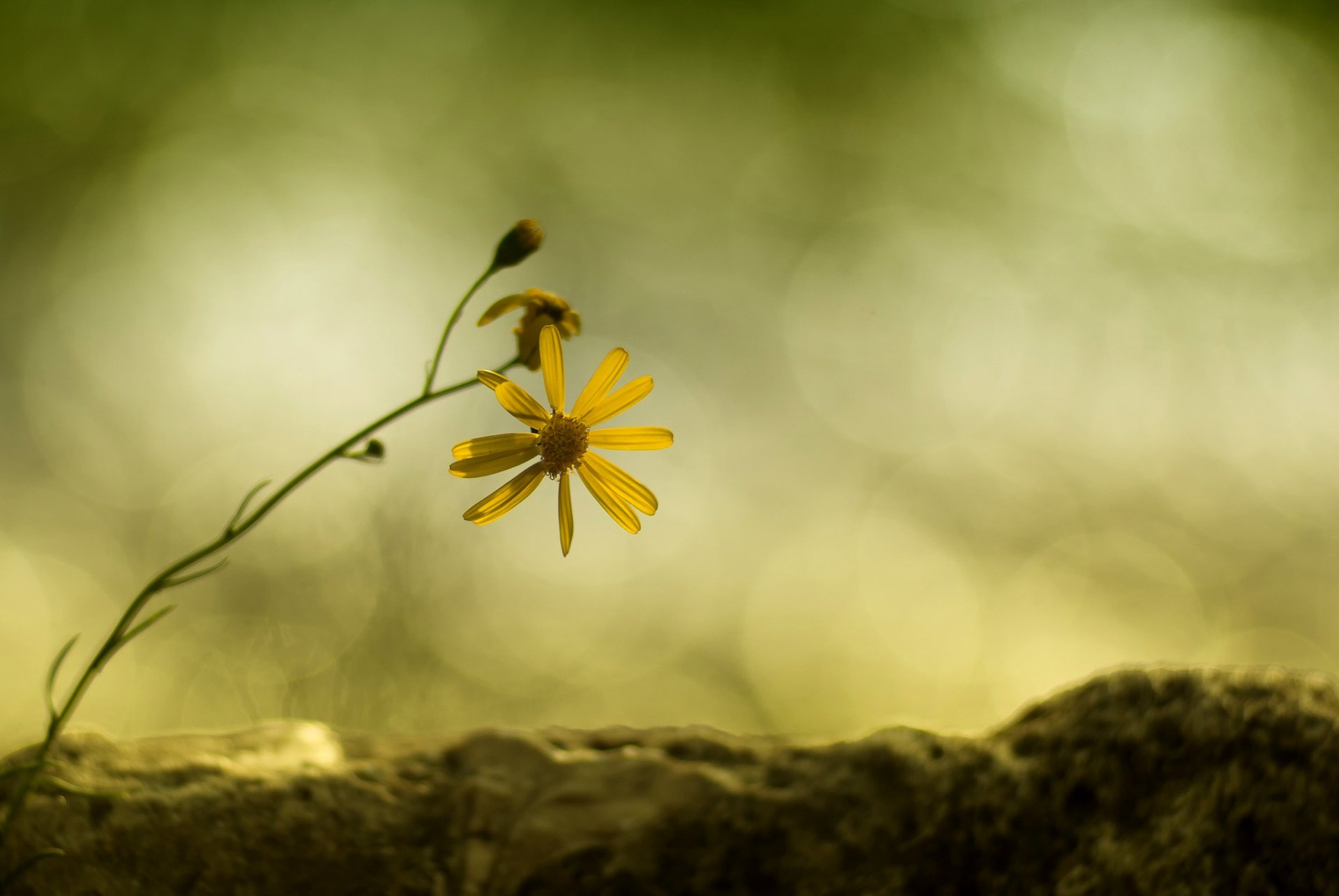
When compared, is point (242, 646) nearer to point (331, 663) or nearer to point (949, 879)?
point (331, 663)

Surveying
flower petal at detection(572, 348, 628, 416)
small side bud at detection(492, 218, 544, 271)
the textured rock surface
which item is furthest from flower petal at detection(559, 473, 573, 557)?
the textured rock surface

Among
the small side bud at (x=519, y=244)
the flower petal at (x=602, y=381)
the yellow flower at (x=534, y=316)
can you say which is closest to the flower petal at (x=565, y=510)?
the flower petal at (x=602, y=381)

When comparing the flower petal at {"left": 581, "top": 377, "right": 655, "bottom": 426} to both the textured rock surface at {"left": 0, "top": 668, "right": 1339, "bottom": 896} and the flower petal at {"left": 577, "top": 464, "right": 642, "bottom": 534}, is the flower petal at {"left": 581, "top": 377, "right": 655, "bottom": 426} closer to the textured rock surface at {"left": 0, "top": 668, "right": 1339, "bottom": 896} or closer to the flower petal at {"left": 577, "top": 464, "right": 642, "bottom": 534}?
the flower petal at {"left": 577, "top": 464, "right": 642, "bottom": 534}

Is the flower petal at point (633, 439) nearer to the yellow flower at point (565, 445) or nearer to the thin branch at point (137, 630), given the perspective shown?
the yellow flower at point (565, 445)

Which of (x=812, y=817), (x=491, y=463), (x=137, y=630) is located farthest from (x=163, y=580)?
(x=812, y=817)

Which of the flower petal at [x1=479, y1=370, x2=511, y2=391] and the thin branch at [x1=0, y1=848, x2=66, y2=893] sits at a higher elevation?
the flower petal at [x1=479, y1=370, x2=511, y2=391]

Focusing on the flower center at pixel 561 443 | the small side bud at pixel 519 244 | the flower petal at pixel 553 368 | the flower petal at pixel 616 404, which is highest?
the small side bud at pixel 519 244

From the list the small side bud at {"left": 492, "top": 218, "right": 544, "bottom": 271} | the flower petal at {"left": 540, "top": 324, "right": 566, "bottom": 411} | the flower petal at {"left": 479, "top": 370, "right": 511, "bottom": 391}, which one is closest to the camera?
the flower petal at {"left": 479, "top": 370, "right": 511, "bottom": 391}
